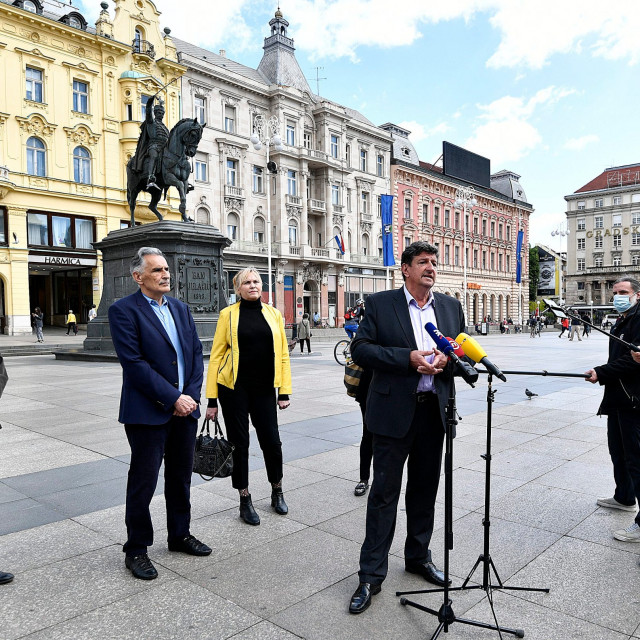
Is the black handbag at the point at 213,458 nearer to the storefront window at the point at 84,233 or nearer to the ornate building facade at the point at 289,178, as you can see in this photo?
the ornate building facade at the point at 289,178

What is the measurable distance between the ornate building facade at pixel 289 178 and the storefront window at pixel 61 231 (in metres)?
8.03

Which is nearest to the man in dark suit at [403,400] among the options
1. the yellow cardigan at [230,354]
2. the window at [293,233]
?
the yellow cardigan at [230,354]

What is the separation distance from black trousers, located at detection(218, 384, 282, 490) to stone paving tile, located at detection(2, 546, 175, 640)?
3.39ft

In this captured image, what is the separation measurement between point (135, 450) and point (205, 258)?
46.2 feet

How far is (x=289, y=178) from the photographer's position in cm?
4425

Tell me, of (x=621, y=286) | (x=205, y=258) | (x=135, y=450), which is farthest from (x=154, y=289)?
(x=205, y=258)

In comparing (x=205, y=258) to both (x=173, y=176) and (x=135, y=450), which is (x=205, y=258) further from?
(x=135, y=450)

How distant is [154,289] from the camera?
12.1 feet

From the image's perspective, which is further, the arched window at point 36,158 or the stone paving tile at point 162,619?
the arched window at point 36,158

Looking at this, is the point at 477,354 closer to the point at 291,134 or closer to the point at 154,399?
the point at 154,399

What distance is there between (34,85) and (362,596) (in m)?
37.1

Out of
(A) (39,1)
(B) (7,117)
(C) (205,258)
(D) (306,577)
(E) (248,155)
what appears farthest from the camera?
(E) (248,155)

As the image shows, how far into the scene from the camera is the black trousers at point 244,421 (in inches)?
171

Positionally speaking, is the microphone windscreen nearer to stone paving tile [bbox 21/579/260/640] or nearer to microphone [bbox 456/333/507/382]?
microphone [bbox 456/333/507/382]
